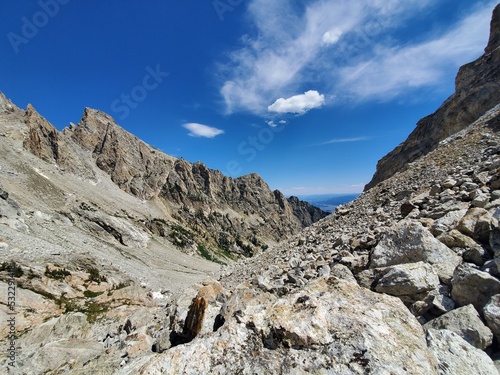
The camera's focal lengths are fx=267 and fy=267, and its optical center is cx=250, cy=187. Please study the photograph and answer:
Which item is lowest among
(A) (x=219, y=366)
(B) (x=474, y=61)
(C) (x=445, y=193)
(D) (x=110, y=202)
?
(A) (x=219, y=366)

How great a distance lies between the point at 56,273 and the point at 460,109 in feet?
301

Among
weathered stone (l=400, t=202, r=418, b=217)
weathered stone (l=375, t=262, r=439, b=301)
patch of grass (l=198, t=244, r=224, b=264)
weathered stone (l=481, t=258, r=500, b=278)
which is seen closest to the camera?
weathered stone (l=481, t=258, r=500, b=278)

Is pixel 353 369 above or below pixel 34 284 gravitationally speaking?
above

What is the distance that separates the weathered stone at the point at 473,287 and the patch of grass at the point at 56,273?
47.5 m

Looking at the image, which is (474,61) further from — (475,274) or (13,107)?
(13,107)

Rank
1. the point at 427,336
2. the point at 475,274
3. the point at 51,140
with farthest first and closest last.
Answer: the point at 51,140
the point at 475,274
the point at 427,336

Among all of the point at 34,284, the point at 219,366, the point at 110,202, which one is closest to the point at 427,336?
the point at 219,366

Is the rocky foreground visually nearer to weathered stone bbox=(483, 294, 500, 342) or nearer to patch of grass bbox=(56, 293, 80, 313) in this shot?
weathered stone bbox=(483, 294, 500, 342)

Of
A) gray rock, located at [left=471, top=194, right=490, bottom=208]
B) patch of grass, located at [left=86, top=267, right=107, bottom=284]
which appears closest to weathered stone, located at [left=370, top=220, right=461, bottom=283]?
gray rock, located at [left=471, top=194, right=490, bottom=208]

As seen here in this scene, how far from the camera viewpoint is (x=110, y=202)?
404 ft

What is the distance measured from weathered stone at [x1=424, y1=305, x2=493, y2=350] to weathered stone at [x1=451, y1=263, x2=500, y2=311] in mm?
524

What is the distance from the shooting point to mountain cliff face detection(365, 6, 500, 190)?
203 feet

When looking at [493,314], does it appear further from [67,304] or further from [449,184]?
[67,304]

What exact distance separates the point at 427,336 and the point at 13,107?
21722 cm
